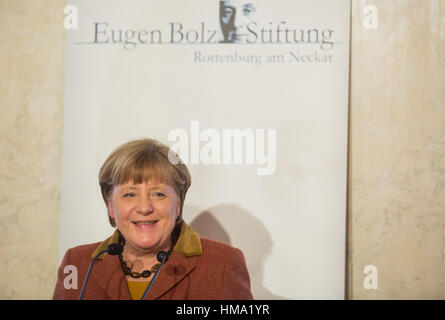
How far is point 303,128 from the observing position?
2107 millimetres

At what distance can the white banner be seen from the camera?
211cm

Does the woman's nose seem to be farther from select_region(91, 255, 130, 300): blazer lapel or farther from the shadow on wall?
the shadow on wall

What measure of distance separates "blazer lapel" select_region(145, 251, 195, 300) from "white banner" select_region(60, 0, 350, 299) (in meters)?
0.38

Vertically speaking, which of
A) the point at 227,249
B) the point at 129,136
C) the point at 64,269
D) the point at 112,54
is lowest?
the point at 64,269

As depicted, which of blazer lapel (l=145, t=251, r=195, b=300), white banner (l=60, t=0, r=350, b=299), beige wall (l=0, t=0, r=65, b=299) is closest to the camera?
blazer lapel (l=145, t=251, r=195, b=300)

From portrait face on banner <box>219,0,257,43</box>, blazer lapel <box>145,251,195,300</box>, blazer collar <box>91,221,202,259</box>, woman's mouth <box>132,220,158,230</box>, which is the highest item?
portrait face on banner <box>219,0,257,43</box>

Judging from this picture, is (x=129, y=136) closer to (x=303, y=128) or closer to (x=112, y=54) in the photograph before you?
(x=112, y=54)

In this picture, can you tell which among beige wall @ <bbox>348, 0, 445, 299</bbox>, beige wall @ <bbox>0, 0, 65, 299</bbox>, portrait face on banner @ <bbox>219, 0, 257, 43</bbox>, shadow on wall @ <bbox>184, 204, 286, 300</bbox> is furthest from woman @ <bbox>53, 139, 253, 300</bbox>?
beige wall @ <bbox>348, 0, 445, 299</bbox>

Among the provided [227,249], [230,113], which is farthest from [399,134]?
[227,249]

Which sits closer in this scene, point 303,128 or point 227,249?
point 227,249

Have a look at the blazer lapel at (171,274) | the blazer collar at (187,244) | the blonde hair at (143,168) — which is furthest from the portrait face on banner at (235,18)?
the blazer lapel at (171,274)

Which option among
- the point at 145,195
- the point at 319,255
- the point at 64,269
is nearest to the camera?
the point at 145,195

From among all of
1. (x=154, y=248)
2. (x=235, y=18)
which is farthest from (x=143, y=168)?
(x=235, y=18)

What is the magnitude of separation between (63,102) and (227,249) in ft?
3.71
